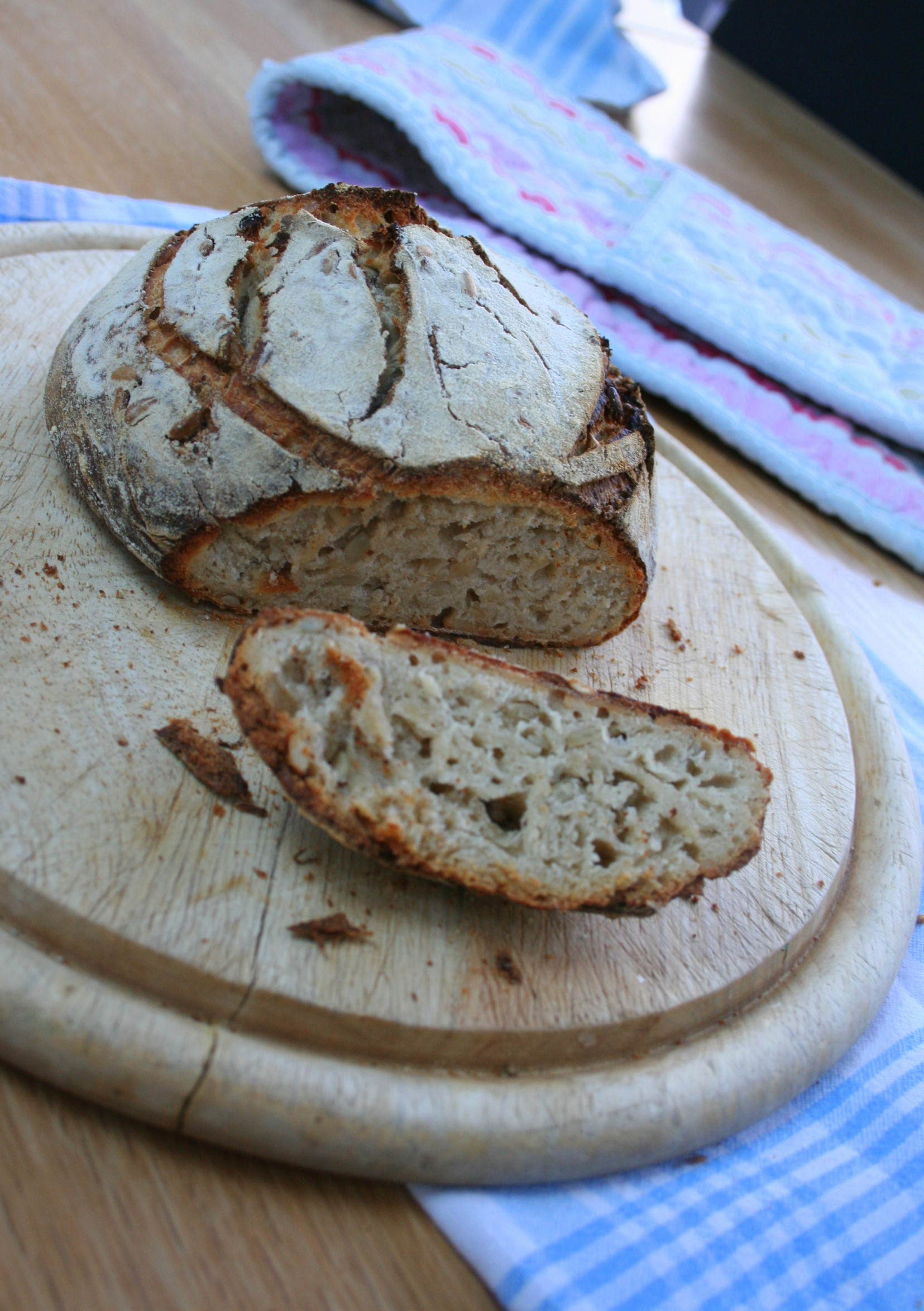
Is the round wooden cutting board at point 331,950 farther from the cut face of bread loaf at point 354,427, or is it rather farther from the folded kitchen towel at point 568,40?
the folded kitchen towel at point 568,40

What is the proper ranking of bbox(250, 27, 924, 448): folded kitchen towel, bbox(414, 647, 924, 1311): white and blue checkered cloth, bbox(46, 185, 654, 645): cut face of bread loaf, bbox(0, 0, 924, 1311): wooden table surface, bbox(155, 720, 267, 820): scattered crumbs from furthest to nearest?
bbox(250, 27, 924, 448): folded kitchen towel → bbox(46, 185, 654, 645): cut face of bread loaf → bbox(155, 720, 267, 820): scattered crumbs → bbox(414, 647, 924, 1311): white and blue checkered cloth → bbox(0, 0, 924, 1311): wooden table surface

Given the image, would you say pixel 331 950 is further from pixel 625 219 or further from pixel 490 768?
pixel 625 219

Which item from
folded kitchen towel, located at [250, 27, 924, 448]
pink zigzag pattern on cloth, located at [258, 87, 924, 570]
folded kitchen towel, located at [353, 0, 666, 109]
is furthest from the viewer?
folded kitchen towel, located at [353, 0, 666, 109]

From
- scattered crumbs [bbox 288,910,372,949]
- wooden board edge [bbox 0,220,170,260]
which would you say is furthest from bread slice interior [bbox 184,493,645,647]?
wooden board edge [bbox 0,220,170,260]

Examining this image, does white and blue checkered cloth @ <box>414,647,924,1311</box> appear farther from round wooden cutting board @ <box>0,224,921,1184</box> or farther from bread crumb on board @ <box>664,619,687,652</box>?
bread crumb on board @ <box>664,619,687,652</box>

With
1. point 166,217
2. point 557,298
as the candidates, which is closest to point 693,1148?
point 557,298

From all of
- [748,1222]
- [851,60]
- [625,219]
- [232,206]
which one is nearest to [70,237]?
[232,206]

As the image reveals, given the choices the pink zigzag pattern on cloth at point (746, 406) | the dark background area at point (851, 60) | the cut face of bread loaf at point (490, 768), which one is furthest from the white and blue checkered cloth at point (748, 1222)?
the dark background area at point (851, 60)
